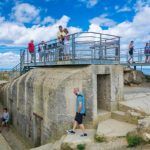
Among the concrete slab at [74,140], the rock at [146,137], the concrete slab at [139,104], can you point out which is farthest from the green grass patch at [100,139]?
the concrete slab at [139,104]

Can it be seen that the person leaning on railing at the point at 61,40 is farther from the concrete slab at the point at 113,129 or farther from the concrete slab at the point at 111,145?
the concrete slab at the point at 111,145

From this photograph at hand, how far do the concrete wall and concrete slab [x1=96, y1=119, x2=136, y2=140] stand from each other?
32.7 inches

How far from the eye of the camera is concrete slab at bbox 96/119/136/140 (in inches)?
411

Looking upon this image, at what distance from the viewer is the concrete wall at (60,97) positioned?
40.5 ft

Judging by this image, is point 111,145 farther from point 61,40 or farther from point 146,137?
point 61,40

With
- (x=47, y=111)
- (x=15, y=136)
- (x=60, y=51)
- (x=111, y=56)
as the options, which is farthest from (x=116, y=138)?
(x=15, y=136)

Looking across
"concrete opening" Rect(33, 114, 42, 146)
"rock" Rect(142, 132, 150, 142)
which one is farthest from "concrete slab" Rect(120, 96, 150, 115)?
"concrete opening" Rect(33, 114, 42, 146)

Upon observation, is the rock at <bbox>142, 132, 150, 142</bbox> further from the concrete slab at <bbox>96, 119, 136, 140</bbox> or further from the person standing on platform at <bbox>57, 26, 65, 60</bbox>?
the person standing on platform at <bbox>57, 26, 65, 60</bbox>

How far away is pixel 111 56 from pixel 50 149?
5.58 metres

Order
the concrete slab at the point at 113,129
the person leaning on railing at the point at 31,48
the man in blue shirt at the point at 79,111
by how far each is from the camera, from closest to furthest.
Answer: the concrete slab at the point at 113,129
the man in blue shirt at the point at 79,111
the person leaning on railing at the point at 31,48

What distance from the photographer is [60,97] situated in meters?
12.3

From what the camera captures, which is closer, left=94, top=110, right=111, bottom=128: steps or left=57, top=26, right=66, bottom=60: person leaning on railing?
left=94, top=110, right=111, bottom=128: steps

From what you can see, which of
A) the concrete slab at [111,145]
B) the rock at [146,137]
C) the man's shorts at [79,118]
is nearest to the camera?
the rock at [146,137]

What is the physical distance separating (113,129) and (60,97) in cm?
262
